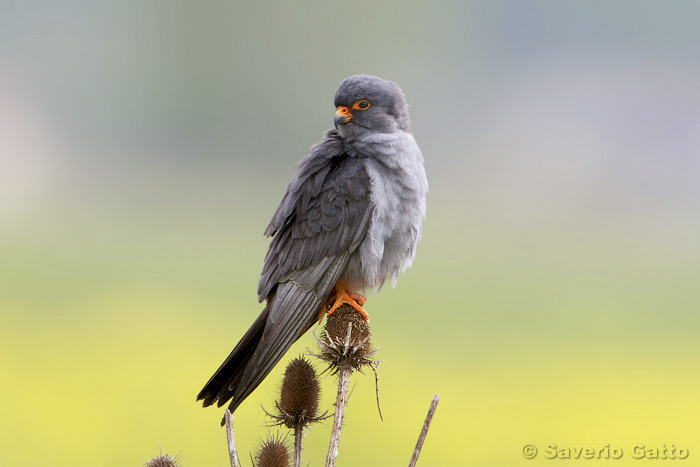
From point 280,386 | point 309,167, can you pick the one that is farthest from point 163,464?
point 309,167

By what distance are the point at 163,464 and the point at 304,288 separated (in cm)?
137

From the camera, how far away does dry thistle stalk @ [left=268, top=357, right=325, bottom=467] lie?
2562 millimetres

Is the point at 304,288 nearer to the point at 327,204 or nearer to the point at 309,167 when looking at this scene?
the point at 327,204

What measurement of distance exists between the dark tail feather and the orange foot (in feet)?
1.40

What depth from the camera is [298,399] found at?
2.57 metres

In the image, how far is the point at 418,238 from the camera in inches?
151

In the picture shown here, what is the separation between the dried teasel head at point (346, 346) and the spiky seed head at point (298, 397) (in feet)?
0.43

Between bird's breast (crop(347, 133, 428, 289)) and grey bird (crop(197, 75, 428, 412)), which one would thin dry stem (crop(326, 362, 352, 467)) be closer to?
grey bird (crop(197, 75, 428, 412))

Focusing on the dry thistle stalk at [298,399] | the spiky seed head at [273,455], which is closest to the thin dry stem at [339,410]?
the dry thistle stalk at [298,399]

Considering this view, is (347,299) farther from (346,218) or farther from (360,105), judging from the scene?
(360,105)

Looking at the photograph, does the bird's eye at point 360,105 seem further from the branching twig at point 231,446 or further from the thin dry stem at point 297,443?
the branching twig at point 231,446

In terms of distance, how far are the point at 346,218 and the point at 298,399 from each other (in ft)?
4.14

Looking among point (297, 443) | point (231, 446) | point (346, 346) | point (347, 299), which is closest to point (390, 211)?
point (347, 299)

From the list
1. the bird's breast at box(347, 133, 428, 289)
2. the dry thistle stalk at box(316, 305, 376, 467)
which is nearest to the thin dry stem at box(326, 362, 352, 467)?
the dry thistle stalk at box(316, 305, 376, 467)
